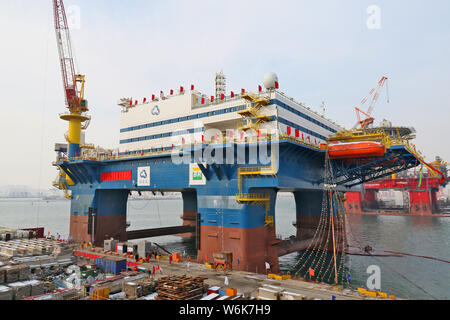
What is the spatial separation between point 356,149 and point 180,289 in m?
29.1

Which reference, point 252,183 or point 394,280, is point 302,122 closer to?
point 252,183

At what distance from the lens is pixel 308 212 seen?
57.8m

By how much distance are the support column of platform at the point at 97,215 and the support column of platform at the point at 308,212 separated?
3585 cm

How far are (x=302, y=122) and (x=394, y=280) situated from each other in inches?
998

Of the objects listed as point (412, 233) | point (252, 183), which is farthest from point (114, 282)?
point (412, 233)

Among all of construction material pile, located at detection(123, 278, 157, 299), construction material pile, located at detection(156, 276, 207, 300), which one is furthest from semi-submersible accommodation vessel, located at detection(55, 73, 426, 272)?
construction material pile, located at detection(123, 278, 157, 299)

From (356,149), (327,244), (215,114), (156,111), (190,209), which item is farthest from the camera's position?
(190,209)

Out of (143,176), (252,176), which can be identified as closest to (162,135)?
(143,176)

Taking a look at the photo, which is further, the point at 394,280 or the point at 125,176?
the point at 125,176

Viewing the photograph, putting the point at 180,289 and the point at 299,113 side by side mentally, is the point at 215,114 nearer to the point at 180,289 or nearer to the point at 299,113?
the point at 299,113

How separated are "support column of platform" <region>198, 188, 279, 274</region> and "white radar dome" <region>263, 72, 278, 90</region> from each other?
14.3 metres
